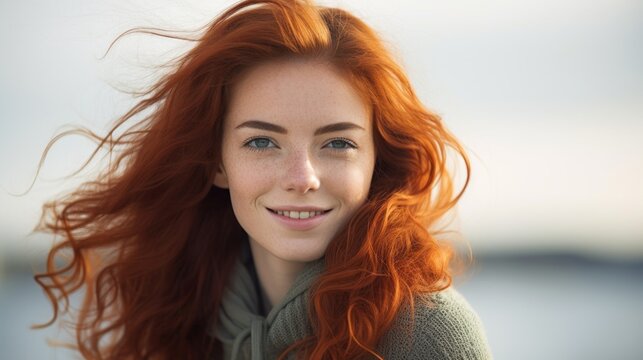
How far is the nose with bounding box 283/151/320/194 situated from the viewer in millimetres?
2465

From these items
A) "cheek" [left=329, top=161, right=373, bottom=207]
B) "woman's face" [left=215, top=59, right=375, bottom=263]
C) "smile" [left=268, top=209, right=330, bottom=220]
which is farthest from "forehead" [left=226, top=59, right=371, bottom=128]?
"smile" [left=268, top=209, right=330, bottom=220]

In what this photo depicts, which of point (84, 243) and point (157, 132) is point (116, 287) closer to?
point (84, 243)

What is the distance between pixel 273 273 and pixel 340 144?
22.5 inches

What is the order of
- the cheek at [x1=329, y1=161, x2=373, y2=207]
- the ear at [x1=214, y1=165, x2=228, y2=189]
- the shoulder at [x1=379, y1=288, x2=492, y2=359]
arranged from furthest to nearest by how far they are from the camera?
the ear at [x1=214, y1=165, x2=228, y2=189], the cheek at [x1=329, y1=161, x2=373, y2=207], the shoulder at [x1=379, y1=288, x2=492, y2=359]

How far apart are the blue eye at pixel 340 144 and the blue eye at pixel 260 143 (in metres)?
0.17

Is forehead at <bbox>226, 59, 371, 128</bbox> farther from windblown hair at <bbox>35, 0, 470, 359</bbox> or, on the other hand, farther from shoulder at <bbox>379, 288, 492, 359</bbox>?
shoulder at <bbox>379, 288, 492, 359</bbox>

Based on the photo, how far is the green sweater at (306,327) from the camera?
243 cm

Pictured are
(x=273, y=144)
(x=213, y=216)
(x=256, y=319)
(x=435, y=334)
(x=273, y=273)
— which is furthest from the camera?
(x=213, y=216)

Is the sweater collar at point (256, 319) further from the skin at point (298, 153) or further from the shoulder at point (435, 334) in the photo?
the shoulder at point (435, 334)

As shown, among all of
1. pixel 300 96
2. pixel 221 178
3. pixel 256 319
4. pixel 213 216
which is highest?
pixel 300 96

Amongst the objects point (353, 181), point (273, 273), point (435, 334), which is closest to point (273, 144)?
point (353, 181)

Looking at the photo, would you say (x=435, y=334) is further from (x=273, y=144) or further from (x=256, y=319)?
(x=273, y=144)

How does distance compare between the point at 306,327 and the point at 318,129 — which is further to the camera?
the point at 306,327

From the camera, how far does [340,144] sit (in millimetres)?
2541
